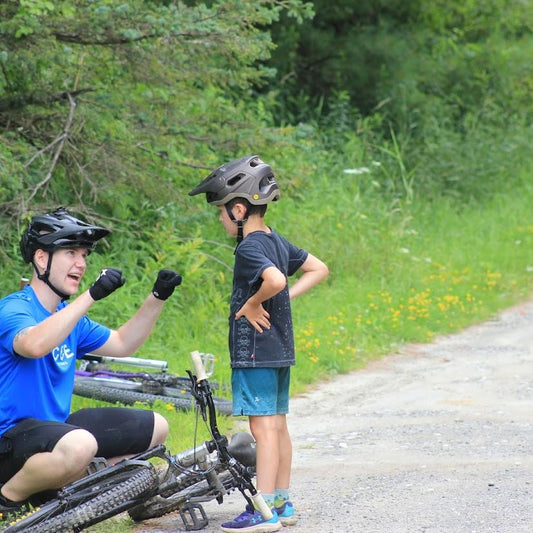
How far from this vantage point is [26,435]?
4.45 metres

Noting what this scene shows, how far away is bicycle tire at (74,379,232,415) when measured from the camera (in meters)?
6.91

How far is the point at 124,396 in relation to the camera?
22.8ft

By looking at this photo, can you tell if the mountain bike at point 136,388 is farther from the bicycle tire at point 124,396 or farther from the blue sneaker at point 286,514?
the blue sneaker at point 286,514

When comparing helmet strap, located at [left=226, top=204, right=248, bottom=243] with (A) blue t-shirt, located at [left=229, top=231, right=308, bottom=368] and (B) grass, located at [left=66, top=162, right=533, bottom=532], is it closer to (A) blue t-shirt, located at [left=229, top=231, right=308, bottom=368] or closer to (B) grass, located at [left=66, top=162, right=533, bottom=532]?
(A) blue t-shirt, located at [left=229, top=231, right=308, bottom=368]

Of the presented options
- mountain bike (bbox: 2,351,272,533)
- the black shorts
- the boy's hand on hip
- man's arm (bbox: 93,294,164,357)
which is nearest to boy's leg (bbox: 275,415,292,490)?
mountain bike (bbox: 2,351,272,533)

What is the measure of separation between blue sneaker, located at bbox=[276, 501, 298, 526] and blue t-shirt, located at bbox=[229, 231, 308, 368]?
0.67 metres

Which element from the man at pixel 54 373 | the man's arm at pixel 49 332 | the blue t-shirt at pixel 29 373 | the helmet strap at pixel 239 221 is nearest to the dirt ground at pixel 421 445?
the man at pixel 54 373

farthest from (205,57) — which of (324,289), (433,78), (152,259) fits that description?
(433,78)

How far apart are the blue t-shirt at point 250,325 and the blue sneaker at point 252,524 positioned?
2.16ft

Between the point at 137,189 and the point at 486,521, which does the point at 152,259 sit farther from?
the point at 486,521

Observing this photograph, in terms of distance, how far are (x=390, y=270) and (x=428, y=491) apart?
20.2 feet

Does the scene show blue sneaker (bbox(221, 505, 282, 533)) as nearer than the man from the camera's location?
No

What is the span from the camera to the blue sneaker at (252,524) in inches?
188

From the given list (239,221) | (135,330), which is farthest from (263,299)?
(135,330)
